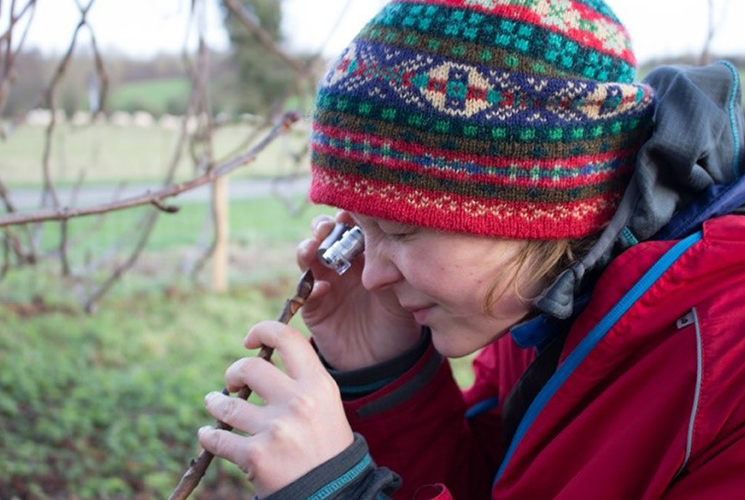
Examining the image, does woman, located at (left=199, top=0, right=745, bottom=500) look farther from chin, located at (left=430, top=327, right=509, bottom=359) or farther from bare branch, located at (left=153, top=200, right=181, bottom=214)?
bare branch, located at (left=153, top=200, right=181, bottom=214)

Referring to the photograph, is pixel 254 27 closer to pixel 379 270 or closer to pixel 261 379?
pixel 379 270

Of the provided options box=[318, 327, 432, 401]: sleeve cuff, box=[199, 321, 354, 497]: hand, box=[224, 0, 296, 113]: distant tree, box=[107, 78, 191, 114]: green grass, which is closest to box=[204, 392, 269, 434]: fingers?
box=[199, 321, 354, 497]: hand

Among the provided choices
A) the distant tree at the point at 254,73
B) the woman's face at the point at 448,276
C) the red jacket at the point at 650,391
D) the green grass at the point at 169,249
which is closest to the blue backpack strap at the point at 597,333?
the red jacket at the point at 650,391

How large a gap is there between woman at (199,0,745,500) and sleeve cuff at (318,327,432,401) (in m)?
0.27

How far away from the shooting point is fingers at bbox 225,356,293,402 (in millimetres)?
1217

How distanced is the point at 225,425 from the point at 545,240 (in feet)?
2.01

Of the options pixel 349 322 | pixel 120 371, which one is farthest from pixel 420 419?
pixel 120 371

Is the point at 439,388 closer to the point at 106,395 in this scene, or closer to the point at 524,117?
the point at 524,117

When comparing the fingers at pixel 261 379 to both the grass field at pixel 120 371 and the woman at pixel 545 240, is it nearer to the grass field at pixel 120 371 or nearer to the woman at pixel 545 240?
the woman at pixel 545 240

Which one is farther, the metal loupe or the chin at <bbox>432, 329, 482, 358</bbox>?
the metal loupe

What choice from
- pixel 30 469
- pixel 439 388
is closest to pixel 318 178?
pixel 439 388

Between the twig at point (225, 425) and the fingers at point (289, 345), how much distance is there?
0.03 metres

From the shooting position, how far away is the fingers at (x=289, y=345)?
4.12 feet

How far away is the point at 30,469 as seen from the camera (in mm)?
3322
